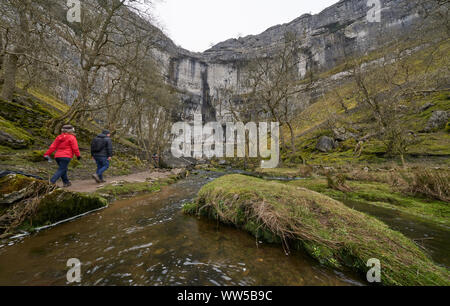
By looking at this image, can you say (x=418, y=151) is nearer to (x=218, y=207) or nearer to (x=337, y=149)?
(x=337, y=149)

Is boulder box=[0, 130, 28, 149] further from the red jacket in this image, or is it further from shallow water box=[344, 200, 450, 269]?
shallow water box=[344, 200, 450, 269]

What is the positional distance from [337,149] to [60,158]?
25983 millimetres

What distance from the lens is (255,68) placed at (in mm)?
23125

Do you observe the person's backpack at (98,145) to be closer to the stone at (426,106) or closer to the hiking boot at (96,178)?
the hiking boot at (96,178)

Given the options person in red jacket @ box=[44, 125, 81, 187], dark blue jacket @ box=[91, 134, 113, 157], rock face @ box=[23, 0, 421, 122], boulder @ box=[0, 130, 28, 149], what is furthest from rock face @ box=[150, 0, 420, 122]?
person in red jacket @ box=[44, 125, 81, 187]

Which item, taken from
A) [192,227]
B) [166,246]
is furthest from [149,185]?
[166,246]

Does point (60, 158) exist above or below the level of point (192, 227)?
above

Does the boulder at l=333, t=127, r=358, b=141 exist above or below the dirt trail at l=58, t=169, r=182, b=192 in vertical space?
above

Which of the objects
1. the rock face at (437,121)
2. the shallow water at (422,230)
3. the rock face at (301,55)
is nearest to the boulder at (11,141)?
the shallow water at (422,230)

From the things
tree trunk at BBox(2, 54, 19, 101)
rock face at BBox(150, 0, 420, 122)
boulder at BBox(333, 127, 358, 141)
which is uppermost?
rock face at BBox(150, 0, 420, 122)

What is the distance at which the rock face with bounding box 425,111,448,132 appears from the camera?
17.0m

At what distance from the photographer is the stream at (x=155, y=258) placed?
221 centimetres

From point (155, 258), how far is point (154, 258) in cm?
2

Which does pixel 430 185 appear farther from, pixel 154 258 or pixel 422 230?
pixel 154 258
